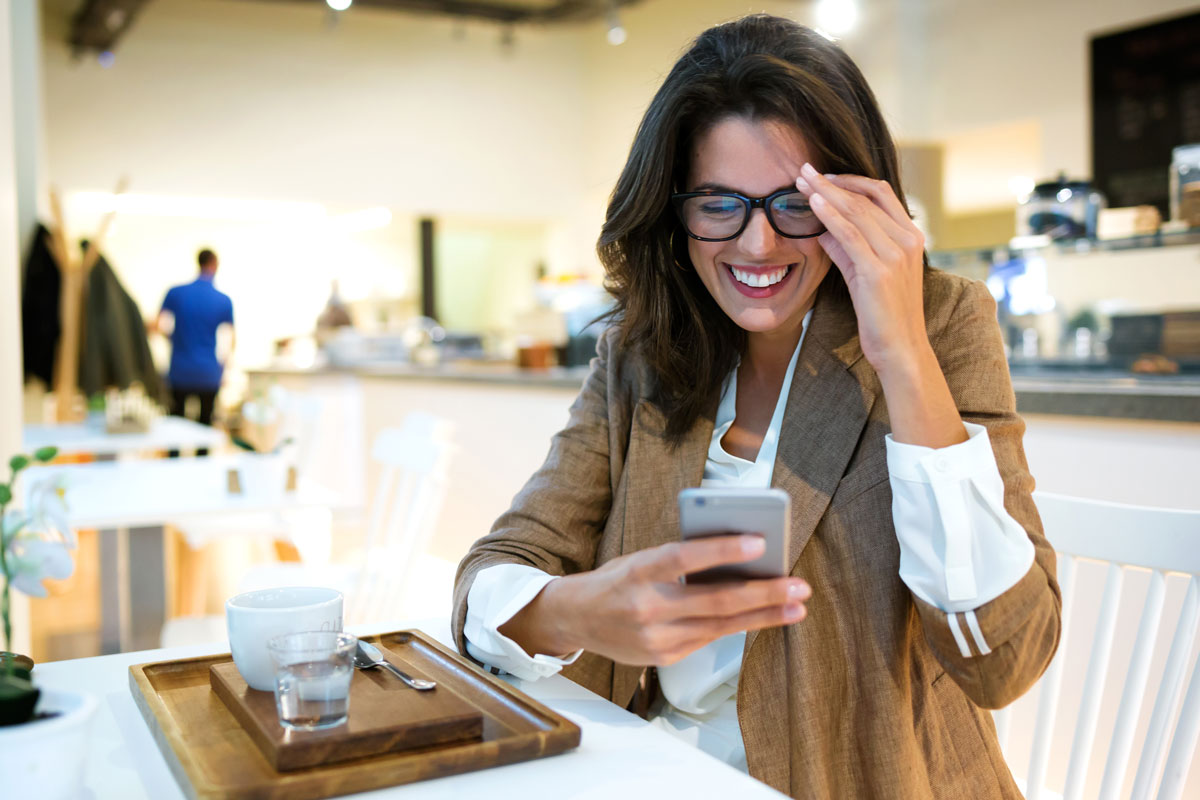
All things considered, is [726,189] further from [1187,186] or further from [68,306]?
[68,306]

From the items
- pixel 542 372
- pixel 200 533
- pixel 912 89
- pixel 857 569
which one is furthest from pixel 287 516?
pixel 912 89

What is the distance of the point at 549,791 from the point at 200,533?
2753 millimetres

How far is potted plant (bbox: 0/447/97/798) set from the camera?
2.10 feet

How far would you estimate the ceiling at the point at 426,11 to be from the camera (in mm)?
A: 7223

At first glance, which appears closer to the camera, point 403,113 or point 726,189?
point 726,189

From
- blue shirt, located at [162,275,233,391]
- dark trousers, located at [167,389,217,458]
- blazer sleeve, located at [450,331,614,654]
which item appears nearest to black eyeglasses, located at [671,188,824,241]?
blazer sleeve, located at [450,331,614,654]

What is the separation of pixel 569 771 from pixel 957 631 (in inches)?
15.8

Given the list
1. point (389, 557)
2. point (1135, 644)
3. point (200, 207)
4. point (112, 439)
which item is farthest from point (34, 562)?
point (200, 207)

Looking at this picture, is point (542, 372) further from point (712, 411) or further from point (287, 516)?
point (712, 411)

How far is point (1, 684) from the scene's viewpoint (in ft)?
2.15

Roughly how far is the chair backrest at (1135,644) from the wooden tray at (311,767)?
599mm

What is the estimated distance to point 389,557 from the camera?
2.41m

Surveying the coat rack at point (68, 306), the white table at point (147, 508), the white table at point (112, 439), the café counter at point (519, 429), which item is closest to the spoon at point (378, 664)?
the café counter at point (519, 429)

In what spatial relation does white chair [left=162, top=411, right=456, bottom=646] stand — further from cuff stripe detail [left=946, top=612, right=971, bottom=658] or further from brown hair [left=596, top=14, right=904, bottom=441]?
cuff stripe detail [left=946, top=612, right=971, bottom=658]
